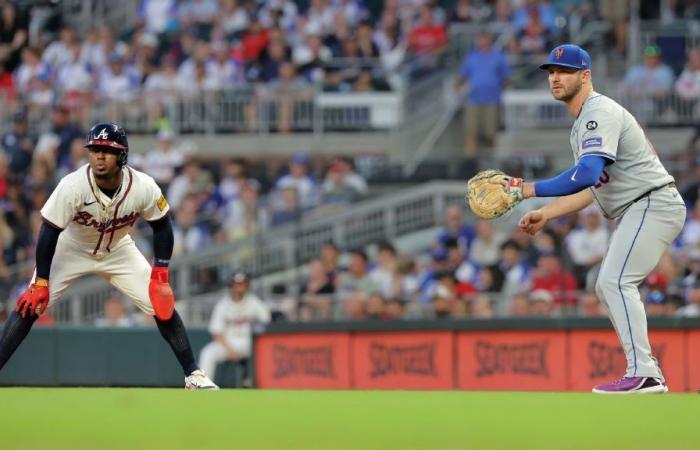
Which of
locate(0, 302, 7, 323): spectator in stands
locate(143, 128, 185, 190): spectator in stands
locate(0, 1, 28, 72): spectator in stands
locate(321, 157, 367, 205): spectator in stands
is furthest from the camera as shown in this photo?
locate(0, 1, 28, 72): spectator in stands

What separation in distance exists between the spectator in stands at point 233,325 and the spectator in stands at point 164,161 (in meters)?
3.55

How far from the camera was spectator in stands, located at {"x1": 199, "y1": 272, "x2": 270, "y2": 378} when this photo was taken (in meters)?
16.4

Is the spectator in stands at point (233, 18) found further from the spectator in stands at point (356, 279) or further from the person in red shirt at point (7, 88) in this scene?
the spectator in stands at point (356, 279)

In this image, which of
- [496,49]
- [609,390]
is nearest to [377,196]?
[496,49]

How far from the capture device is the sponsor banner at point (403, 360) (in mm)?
15539

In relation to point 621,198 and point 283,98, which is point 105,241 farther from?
point 283,98

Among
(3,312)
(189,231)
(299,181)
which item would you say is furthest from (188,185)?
(3,312)

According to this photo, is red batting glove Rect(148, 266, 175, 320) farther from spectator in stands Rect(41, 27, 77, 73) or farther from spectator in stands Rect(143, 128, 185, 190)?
spectator in stands Rect(41, 27, 77, 73)

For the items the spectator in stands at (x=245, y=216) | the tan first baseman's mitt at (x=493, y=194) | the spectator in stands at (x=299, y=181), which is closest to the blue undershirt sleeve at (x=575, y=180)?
the tan first baseman's mitt at (x=493, y=194)

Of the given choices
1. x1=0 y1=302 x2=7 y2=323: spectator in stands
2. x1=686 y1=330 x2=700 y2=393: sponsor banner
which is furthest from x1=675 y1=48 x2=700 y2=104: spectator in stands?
x1=0 y1=302 x2=7 y2=323: spectator in stands

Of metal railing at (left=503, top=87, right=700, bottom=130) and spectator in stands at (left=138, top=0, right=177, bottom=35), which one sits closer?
metal railing at (left=503, top=87, right=700, bottom=130)

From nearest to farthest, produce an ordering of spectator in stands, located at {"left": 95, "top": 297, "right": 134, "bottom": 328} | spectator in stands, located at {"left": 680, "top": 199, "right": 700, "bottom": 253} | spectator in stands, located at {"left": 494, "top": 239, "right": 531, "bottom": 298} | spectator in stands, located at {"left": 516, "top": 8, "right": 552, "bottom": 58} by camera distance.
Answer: spectator in stands, located at {"left": 680, "top": 199, "right": 700, "bottom": 253}, spectator in stands, located at {"left": 494, "top": 239, "right": 531, "bottom": 298}, spectator in stands, located at {"left": 95, "top": 297, "right": 134, "bottom": 328}, spectator in stands, located at {"left": 516, "top": 8, "right": 552, "bottom": 58}

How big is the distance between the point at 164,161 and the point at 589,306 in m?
7.25

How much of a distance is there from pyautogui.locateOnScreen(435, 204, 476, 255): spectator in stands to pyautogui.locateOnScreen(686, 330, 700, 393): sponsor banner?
3133 millimetres
